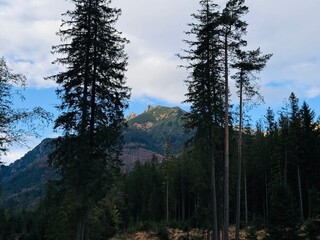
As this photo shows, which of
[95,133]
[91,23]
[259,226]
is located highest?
[91,23]

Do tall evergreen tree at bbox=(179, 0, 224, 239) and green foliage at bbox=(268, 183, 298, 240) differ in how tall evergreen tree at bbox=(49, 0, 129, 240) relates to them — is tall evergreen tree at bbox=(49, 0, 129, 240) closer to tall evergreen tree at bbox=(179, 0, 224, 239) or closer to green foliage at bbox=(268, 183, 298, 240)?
tall evergreen tree at bbox=(179, 0, 224, 239)

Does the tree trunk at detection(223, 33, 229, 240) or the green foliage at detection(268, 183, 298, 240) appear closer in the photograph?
the tree trunk at detection(223, 33, 229, 240)

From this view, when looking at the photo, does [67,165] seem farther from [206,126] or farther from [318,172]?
[318,172]

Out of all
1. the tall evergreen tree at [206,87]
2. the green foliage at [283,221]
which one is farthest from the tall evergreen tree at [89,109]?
the green foliage at [283,221]

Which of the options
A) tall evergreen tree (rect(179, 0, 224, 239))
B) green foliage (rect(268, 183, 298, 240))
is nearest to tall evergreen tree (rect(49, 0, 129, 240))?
tall evergreen tree (rect(179, 0, 224, 239))

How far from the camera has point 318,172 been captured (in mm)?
40594

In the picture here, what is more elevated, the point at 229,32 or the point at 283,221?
the point at 229,32

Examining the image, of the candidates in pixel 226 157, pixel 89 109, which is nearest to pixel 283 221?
pixel 226 157

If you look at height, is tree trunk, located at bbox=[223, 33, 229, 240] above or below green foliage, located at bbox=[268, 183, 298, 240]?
above

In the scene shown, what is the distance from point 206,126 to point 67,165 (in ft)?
27.9

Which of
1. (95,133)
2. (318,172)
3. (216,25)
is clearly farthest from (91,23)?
(318,172)

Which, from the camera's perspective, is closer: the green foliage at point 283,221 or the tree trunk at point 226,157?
the tree trunk at point 226,157

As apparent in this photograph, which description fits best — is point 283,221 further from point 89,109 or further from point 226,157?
point 89,109

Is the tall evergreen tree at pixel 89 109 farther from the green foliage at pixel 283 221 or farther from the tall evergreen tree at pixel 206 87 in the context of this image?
the green foliage at pixel 283 221
